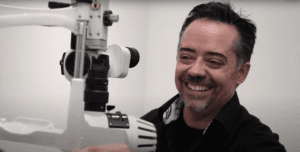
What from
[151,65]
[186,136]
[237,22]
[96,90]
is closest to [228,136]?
[186,136]

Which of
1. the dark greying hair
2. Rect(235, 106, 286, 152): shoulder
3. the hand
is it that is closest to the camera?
the hand

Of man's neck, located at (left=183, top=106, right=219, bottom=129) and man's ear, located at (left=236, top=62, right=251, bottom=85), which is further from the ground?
man's ear, located at (left=236, top=62, right=251, bottom=85)

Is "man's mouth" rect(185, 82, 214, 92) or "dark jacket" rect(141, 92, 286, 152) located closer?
"dark jacket" rect(141, 92, 286, 152)

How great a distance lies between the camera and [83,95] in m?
0.69

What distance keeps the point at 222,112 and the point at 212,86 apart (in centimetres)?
13

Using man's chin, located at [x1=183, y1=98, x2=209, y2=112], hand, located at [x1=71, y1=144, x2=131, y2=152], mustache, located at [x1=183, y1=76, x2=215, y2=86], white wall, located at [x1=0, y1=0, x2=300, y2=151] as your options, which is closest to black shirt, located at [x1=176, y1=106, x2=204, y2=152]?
man's chin, located at [x1=183, y1=98, x2=209, y2=112]

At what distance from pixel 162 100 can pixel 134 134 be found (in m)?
1.49

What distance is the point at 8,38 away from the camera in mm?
1525

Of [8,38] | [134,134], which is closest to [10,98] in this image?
[8,38]

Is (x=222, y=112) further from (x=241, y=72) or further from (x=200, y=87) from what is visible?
(x=241, y=72)

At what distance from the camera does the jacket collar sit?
1096mm

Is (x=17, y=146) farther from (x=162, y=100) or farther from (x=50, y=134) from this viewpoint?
(x=162, y=100)

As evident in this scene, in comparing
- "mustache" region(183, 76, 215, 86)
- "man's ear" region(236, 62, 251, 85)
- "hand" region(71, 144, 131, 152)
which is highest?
"man's ear" region(236, 62, 251, 85)

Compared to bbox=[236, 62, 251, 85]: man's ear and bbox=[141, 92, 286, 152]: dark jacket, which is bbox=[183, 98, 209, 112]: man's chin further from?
bbox=[236, 62, 251, 85]: man's ear
